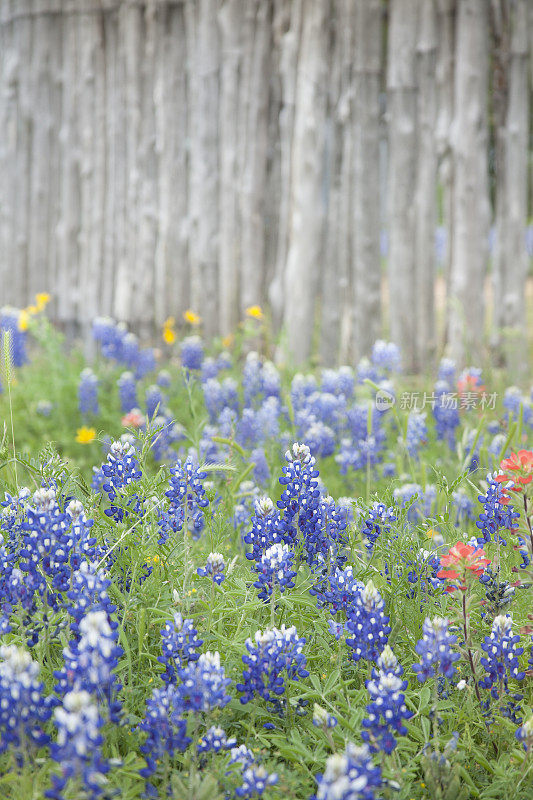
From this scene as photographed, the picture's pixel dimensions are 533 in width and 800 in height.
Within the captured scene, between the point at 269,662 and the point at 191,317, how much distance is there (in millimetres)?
3690

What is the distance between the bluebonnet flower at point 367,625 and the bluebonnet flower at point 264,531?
10.2 inches

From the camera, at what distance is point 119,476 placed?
1827 millimetres

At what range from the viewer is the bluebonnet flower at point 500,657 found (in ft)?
5.15

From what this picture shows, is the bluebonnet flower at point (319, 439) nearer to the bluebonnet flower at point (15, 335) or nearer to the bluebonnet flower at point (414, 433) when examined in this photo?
the bluebonnet flower at point (414, 433)

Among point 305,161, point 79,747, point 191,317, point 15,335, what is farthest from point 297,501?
point 15,335

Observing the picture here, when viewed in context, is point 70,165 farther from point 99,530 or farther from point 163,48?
point 99,530

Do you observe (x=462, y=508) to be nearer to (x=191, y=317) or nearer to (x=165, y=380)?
(x=165, y=380)

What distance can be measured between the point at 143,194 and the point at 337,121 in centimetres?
151

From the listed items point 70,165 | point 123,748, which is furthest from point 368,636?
point 70,165

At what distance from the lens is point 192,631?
1523 mm

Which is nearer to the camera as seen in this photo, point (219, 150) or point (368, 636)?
point (368, 636)

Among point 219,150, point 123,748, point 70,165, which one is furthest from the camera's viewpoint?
point 70,165

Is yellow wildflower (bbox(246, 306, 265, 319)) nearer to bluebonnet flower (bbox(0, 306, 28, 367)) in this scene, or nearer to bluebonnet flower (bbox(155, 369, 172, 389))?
bluebonnet flower (bbox(155, 369, 172, 389))

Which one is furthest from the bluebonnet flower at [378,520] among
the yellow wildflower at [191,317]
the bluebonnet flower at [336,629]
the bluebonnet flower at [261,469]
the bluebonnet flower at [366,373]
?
the yellow wildflower at [191,317]
